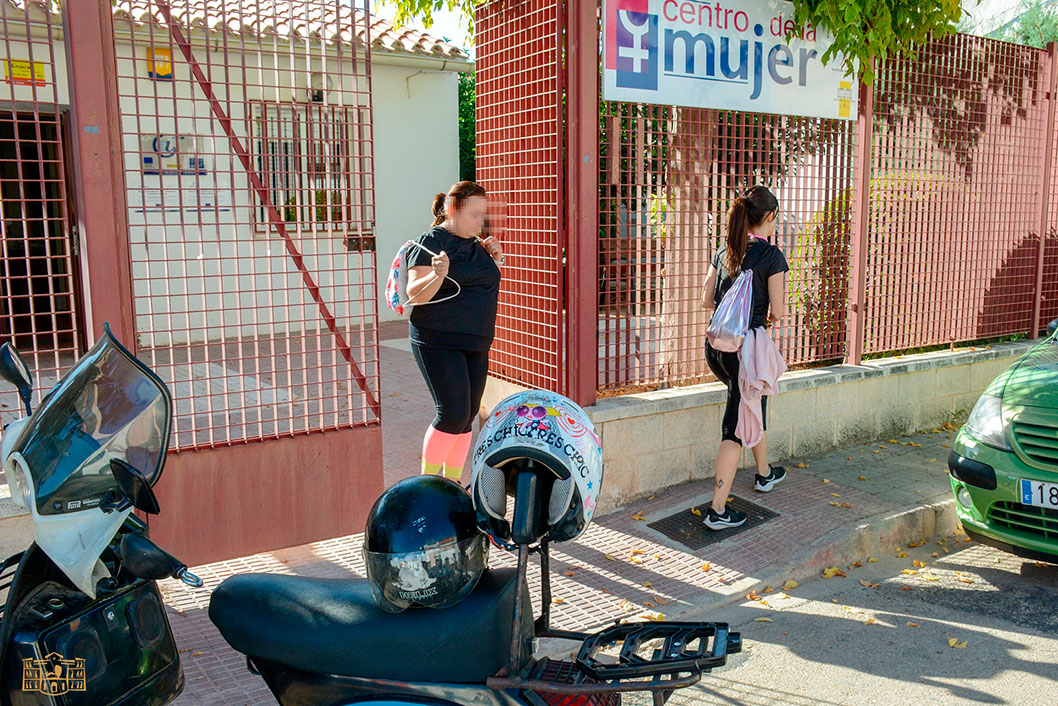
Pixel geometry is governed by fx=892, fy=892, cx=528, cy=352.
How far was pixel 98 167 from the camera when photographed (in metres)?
4.27

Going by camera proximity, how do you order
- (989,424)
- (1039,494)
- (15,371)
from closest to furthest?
(15,371), (1039,494), (989,424)

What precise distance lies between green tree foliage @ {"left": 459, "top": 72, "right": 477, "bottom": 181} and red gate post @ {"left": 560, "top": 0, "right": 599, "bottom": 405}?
29.2 ft

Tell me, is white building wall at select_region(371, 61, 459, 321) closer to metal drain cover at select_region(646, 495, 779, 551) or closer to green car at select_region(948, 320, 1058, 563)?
metal drain cover at select_region(646, 495, 779, 551)

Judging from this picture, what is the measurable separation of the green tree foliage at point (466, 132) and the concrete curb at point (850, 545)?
9.92 m

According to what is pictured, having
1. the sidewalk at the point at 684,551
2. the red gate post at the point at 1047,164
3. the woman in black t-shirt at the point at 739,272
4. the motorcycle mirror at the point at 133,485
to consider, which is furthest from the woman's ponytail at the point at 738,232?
the red gate post at the point at 1047,164

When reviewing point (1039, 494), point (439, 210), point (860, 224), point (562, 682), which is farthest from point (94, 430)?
point (860, 224)

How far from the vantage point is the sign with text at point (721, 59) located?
5.74 meters

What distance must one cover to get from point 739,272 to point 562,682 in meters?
3.70

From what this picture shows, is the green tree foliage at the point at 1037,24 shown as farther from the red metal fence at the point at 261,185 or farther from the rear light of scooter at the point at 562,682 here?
the rear light of scooter at the point at 562,682

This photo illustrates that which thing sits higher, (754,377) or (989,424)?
(754,377)

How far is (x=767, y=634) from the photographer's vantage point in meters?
4.43

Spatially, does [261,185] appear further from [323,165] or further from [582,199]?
[582,199]

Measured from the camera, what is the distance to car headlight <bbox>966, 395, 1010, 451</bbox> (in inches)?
201

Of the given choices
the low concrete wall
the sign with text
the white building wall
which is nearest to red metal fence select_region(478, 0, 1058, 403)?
the sign with text
